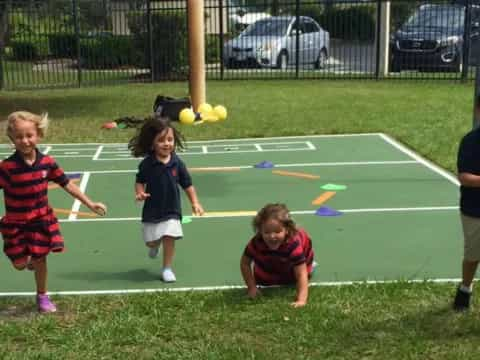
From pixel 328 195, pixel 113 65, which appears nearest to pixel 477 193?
pixel 328 195

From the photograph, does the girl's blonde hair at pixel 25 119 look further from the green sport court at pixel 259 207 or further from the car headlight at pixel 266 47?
the car headlight at pixel 266 47

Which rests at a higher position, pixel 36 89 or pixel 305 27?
pixel 305 27

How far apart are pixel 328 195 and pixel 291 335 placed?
3673 mm

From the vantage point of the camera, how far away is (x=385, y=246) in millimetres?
5832

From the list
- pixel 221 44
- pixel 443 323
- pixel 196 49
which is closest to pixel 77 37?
pixel 221 44

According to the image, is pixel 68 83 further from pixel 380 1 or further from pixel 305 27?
pixel 380 1

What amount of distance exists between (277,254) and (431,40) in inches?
676

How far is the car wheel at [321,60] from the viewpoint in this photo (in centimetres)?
2317

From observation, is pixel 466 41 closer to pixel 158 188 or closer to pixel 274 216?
pixel 158 188

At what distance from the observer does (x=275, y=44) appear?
22.1 meters

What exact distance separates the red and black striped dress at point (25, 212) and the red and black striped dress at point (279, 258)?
128cm

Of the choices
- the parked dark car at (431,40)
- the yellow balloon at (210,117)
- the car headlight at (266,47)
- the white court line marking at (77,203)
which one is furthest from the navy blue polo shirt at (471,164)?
the car headlight at (266,47)

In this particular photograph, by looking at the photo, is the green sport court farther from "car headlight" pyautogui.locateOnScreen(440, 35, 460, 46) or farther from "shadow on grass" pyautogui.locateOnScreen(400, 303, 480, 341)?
"car headlight" pyautogui.locateOnScreen(440, 35, 460, 46)

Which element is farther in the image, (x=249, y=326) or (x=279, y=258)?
(x=279, y=258)
